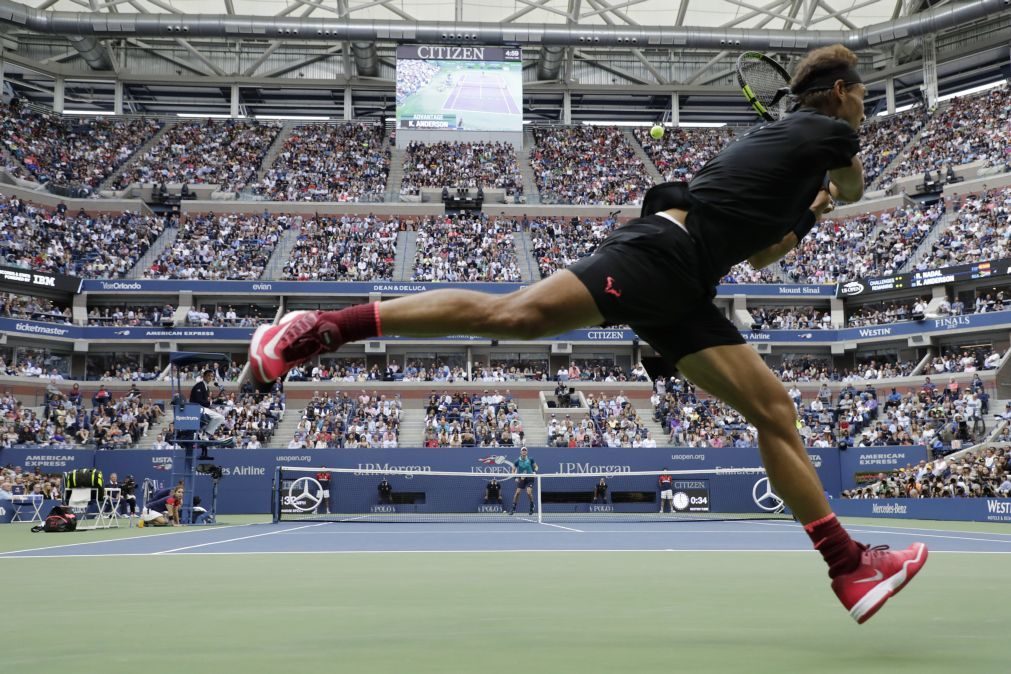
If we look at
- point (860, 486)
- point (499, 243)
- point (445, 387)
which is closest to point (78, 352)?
point (445, 387)

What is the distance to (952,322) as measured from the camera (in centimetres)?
3741

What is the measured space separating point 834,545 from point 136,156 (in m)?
51.4

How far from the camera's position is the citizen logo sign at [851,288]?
40.7 metres

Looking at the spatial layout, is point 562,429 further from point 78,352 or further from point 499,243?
point 78,352

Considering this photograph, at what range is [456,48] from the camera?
49688 millimetres

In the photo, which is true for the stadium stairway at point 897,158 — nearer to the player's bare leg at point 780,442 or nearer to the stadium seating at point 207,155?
the stadium seating at point 207,155

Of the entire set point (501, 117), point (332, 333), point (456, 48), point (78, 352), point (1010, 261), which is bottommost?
point (332, 333)

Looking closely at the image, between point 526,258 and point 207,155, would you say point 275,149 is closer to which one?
point 207,155

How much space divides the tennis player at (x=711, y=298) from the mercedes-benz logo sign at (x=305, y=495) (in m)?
23.3

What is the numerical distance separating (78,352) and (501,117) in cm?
2517

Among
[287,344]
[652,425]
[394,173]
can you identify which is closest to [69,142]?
[394,173]

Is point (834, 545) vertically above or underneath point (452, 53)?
underneath

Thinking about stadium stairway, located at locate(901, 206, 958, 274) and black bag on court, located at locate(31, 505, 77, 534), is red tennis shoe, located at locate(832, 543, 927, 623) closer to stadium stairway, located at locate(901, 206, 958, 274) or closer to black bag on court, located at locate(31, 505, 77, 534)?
black bag on court, located at locate(31, 505, 77, 534)

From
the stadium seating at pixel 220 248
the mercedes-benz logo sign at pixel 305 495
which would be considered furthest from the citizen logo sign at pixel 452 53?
the mercedes-benz logo sign at pixel 305 495
